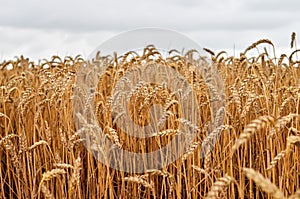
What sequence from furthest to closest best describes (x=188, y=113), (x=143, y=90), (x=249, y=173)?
(x=188, y=113), (x=143, y=90), (x=249, y=173)

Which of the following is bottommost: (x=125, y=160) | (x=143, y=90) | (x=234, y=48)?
(x=125, y=160)

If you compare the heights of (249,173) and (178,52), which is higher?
(178,52)

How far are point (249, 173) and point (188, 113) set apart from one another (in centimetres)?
159

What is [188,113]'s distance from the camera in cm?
234

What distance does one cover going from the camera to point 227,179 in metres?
0.91

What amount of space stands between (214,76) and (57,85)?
1073 mm

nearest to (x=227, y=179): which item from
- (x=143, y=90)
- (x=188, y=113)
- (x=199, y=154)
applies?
(x=199, y=154)

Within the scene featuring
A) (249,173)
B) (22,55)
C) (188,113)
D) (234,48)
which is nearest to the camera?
(249,173)

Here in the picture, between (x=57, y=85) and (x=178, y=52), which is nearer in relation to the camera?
(x=57, y=85)

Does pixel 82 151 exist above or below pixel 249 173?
Answer: below

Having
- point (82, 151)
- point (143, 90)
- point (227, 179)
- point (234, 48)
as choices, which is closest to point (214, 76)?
point (234, 48)

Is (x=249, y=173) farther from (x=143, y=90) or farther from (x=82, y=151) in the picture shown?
(x=82, y=151)

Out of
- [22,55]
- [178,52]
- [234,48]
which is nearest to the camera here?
[234,48]

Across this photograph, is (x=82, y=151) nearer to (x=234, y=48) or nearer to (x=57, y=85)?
(x=57, y=85)
